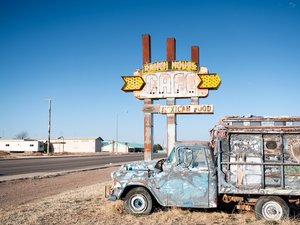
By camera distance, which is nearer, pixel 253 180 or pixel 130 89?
pixel 253 180

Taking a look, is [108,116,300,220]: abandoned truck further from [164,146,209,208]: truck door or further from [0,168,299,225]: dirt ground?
[0,168,299,225]: dirt ground

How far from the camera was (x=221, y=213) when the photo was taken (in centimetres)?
907

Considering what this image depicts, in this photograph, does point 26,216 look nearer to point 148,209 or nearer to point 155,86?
point 148,209

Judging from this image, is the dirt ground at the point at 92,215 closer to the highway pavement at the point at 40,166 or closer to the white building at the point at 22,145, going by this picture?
the highway pavement at the point at 40,166

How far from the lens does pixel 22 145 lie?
270 feet

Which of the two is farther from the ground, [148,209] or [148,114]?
[148,114]

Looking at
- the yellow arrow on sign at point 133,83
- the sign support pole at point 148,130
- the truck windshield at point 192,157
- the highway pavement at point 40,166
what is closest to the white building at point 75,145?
the highway pavement at point 40,166

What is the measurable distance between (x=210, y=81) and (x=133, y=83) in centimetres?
381

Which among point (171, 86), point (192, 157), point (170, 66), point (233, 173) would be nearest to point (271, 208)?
point (233, 173)

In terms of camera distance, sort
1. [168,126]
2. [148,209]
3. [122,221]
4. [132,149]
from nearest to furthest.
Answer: [122,221] → [148,209] → [168,126] → [132,149]

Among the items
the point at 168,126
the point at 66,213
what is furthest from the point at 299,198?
the point at 168,126

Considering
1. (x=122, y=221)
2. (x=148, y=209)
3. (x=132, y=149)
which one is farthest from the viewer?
(x=132, y=149)

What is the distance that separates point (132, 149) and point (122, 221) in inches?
4188

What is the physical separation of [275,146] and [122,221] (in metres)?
4.40
